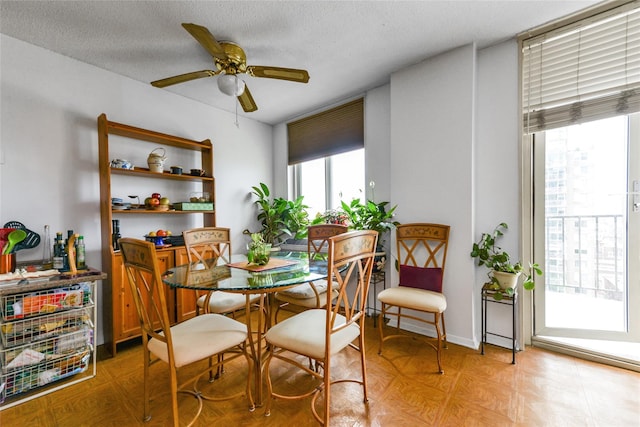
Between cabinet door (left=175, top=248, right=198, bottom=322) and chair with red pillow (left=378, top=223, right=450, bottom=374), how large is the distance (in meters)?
1.98

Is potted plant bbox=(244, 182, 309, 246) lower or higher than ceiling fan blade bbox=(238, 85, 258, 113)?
lower

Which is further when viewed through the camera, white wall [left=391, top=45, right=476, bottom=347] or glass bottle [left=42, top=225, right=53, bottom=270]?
white wall [left=391, top=45, right=476, bottom=347]

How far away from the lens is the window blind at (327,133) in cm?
330

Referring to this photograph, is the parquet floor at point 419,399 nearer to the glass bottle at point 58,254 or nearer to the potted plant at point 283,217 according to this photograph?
the glass bottle at point 58,254

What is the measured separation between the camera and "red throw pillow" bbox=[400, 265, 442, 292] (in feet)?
7.40

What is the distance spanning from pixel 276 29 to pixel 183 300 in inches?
105

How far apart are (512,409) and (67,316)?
3.02m

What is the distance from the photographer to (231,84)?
6.70 ft

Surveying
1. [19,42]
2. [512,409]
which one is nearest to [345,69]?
[19,42]

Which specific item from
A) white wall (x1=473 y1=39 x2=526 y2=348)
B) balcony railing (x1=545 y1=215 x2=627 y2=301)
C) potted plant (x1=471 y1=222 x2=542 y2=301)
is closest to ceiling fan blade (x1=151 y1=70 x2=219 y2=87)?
white wall (x1=473 y1=39 x2=526 y2=348)

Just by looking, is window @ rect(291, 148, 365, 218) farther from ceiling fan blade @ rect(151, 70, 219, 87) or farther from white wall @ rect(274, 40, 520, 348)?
ceiling fan blade @ rect(151, 70, 219, 87)

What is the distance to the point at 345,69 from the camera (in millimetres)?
2643

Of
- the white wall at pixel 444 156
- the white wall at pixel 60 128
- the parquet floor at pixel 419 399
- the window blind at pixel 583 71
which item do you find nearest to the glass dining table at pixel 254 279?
the parquet floor at pixel 419 399

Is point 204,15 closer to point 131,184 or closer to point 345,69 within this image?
point 345,69
